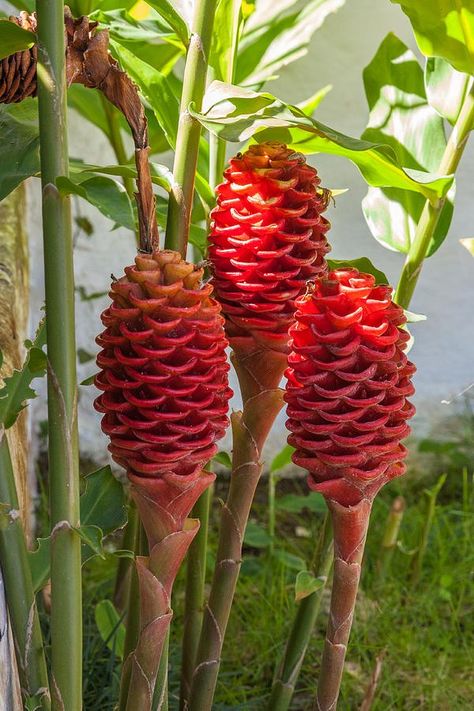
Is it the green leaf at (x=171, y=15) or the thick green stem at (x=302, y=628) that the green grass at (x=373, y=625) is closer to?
the thick green stem at (x=302, y=628)

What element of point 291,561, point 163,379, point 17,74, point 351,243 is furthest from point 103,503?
point 351,243

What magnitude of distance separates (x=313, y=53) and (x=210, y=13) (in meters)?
1.21

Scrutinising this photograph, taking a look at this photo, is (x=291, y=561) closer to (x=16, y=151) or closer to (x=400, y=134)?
(x=400, y=134)

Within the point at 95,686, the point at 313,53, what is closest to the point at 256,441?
the point at 95,686

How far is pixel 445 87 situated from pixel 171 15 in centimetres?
30

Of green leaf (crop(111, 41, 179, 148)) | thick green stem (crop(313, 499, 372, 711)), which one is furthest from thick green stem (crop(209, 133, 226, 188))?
thick green stem (crop(313, 499, 372, 711))

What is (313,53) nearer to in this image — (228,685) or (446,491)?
(446,491)

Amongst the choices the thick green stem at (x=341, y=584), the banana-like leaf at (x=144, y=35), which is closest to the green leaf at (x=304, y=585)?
the thick green stem at (x=341, y=584)

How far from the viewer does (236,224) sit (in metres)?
0.64

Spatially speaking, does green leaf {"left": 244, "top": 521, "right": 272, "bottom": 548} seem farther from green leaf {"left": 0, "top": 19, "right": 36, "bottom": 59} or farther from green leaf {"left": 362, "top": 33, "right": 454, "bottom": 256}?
green leaf {"left": 0, "top": 19, "right": 36, "bottom": 59}

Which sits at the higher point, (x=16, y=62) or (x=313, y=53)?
(x=313, y=53)

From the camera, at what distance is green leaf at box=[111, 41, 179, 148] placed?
815 millimetres

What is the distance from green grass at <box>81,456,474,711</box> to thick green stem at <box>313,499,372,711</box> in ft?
1.61

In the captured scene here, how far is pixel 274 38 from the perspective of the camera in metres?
1.08
